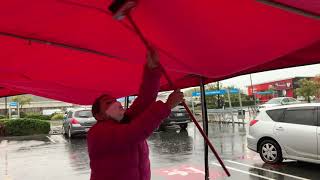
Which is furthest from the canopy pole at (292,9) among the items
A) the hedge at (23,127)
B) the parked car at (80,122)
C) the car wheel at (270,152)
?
the hedge at (23,127)

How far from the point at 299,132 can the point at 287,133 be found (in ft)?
1.24

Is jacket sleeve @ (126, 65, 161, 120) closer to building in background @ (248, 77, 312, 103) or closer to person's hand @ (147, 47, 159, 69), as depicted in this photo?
person's hand @ (147, 47, 159, 69)

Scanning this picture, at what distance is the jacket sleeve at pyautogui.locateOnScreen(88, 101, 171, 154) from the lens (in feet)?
7.55

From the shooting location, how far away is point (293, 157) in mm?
9648

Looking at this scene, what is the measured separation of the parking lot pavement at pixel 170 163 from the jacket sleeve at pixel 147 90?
6.73 meters

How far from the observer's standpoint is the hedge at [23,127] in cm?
2275

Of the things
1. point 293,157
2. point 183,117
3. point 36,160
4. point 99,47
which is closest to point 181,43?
point 99,47

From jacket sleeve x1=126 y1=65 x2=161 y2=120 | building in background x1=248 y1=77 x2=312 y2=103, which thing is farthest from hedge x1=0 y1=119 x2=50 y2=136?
building in background x1=248 y1=77 x2=312 y2=103

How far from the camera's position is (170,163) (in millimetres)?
11430

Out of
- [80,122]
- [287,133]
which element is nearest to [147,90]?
[287,133]

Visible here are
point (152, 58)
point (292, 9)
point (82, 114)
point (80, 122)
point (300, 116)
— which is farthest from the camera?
point (82, 114)

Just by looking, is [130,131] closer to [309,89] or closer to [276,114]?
[276,114]

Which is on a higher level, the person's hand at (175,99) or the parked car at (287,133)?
the person's hand at (175,99)

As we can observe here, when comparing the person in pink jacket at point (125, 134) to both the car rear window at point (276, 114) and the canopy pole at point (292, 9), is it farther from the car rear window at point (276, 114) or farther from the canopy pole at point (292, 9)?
the car rear window at point (276, 114)
